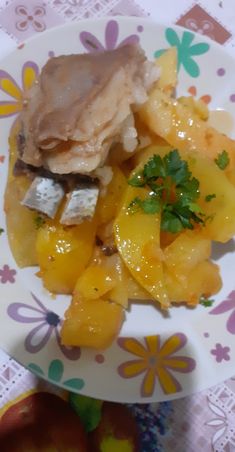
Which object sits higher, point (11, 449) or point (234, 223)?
point (234, 223)

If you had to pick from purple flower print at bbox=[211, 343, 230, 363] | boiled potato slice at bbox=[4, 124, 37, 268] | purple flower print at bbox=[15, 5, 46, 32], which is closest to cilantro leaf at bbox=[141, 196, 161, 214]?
boiled potato slice at bbox=[4, 124, 37, 268]

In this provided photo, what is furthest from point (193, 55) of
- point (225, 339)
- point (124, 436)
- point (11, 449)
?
point (11, 449)

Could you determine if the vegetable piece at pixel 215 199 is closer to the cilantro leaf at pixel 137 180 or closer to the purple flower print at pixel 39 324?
the cilantro leaf at pixel 137 180

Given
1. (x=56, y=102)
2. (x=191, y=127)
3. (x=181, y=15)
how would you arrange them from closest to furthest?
(x=56, y=102)
(x=191, y=127)
(x=181, y=15)

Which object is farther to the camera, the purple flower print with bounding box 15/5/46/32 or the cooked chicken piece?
the purple flower print with bounding box 15/5/46/32

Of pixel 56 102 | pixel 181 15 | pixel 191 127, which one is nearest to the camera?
pixel 56 102

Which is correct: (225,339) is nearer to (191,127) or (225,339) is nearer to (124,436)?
(124,436)

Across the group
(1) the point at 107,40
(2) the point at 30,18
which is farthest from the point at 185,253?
(2) the point at 30,18

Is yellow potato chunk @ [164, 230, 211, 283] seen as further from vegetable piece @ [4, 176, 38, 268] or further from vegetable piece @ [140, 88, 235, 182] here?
vegetable piece @ [4, 176, 38, 268]
